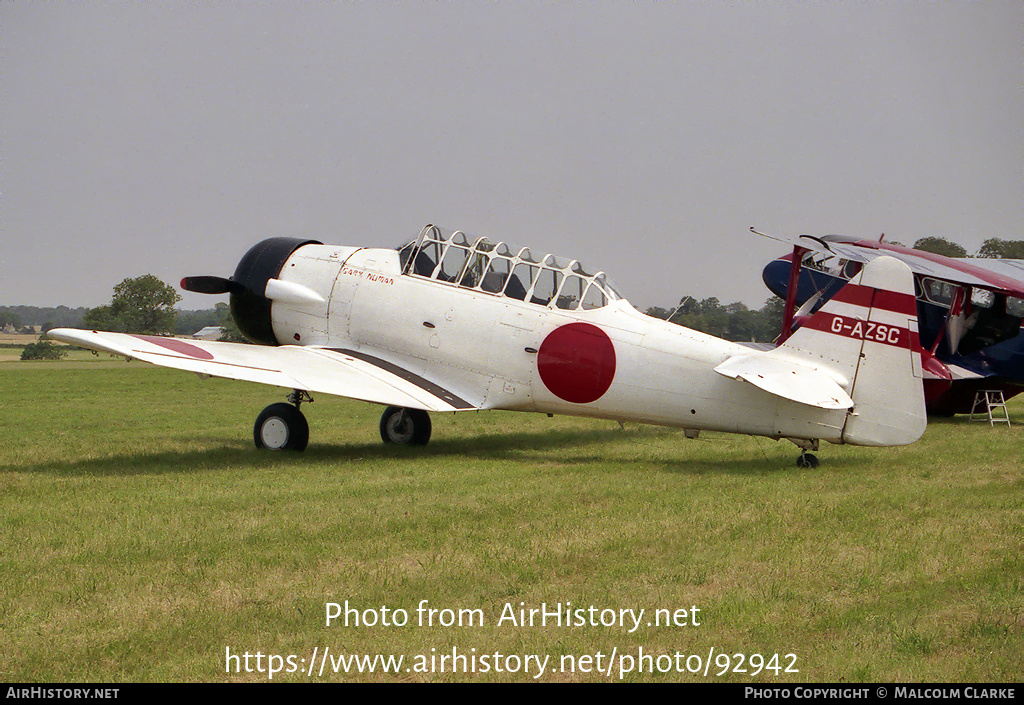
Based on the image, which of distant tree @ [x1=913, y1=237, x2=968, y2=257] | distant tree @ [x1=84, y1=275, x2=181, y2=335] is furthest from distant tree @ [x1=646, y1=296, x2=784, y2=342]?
distant tree @ [x1=84, y1=275, x2=181, y2=335]

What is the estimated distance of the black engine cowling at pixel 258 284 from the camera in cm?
1247

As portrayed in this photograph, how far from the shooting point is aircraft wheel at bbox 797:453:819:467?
902cm

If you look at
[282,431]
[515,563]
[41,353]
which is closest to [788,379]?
[515,563]

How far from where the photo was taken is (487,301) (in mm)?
10766

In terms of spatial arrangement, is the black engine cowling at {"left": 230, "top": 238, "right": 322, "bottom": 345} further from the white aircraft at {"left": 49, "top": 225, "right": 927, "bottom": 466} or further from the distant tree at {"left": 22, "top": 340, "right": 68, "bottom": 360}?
the distant tree at {"left": 22, "top": 340, "right": 68, "bottom": 360}

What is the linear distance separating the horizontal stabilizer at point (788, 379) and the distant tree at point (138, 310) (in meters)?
52.0

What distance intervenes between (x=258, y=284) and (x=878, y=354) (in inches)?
318

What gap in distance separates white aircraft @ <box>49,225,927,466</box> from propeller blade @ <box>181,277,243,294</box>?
0.03 metres

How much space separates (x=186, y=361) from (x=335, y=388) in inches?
62.2

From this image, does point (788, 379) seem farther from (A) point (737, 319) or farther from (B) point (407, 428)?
(A) point (737, 319)

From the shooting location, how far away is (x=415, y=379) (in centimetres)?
1095

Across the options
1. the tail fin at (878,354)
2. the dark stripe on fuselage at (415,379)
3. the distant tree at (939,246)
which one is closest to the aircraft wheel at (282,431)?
the dark stripe on fuselage at (415,379)

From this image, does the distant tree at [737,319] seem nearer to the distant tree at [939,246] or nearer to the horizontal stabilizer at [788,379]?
the distant tree at [939,246]

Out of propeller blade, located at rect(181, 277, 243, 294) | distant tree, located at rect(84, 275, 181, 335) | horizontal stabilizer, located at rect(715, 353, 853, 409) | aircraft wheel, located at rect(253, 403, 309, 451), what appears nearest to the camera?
horizontal stabilizer, located at rect(715, 353, 853, 409)
